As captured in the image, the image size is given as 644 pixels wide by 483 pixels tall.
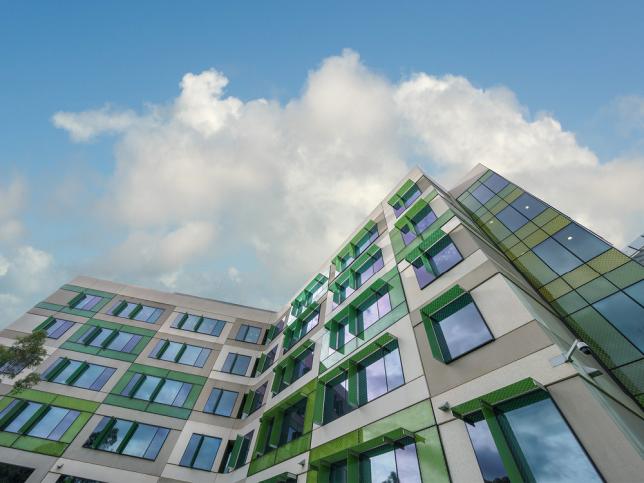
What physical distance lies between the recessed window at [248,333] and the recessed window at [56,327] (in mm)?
15199

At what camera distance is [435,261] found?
1697 centimetres

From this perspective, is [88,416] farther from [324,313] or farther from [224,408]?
[324,313]

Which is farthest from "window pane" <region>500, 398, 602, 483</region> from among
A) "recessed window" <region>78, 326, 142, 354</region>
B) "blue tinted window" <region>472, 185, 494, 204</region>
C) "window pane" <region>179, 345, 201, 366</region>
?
"recessed window" <region>78, 326, 142, 354</region>

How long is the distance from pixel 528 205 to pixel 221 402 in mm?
27251

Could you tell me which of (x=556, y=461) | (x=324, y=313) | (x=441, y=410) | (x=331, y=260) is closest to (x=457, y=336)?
(x=441, y=410)

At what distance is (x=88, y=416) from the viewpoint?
22609 millimetres

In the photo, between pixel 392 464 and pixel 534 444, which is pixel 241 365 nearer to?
pixel 392 464

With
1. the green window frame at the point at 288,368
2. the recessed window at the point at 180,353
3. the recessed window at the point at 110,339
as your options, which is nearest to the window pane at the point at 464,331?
the green window frame at the point at 288,368

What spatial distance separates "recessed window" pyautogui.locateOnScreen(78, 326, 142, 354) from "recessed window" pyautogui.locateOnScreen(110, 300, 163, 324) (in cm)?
200

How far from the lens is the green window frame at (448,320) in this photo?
1179 cm

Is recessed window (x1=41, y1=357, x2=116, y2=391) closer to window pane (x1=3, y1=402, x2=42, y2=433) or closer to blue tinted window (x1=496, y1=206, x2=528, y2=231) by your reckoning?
window pane (x1=3, y1=402, x2=42, y2=433)

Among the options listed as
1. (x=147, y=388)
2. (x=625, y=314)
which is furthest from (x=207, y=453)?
(x=625, y=314)

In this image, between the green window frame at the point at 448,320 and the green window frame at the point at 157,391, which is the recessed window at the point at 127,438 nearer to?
the green window frame at the point at 157,391

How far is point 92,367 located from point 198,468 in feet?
41.5
